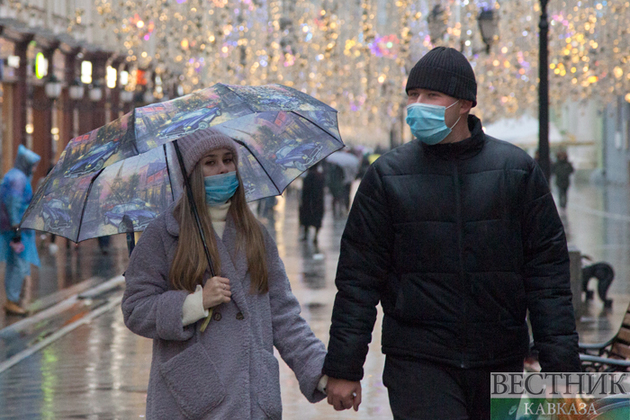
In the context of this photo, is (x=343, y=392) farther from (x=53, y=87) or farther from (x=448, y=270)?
(x=53, y=87)

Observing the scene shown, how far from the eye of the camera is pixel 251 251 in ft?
13.9

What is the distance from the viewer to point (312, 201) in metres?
24.2

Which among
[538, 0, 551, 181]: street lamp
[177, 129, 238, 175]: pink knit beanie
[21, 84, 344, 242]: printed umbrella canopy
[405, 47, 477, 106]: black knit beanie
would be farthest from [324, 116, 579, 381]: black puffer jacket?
[538, 0, 551, 181]: street lamp

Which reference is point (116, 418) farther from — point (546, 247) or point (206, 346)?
point (546, 247)

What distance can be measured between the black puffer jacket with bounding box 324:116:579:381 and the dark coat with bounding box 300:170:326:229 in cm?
1960

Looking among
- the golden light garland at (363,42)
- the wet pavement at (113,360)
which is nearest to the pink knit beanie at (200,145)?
the wet pavement at (113,360)

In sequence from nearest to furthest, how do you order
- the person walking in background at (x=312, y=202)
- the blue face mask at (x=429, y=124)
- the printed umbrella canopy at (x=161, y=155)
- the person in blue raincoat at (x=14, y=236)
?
the blue face mask at (x=429, y=124) < the printed umbrella canopy at (x=161, y=155) < the person in blue raincoat at (x=14, y=236) < the person walking in background at (x=312, y=202)

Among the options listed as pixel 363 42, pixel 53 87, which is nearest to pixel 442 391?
pixel 53 87

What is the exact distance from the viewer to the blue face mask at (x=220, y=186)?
14.0 feet

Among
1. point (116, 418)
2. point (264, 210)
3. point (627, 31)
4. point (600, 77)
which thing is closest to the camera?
point (116, 418)

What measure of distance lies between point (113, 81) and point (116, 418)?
2540 cm

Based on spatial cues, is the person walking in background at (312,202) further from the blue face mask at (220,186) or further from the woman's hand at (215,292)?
the woman's hand at (215,292)

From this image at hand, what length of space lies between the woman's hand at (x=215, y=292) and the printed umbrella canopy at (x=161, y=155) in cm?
70

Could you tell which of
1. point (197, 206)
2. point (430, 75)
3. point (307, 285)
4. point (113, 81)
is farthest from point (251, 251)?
point (113, 81)
